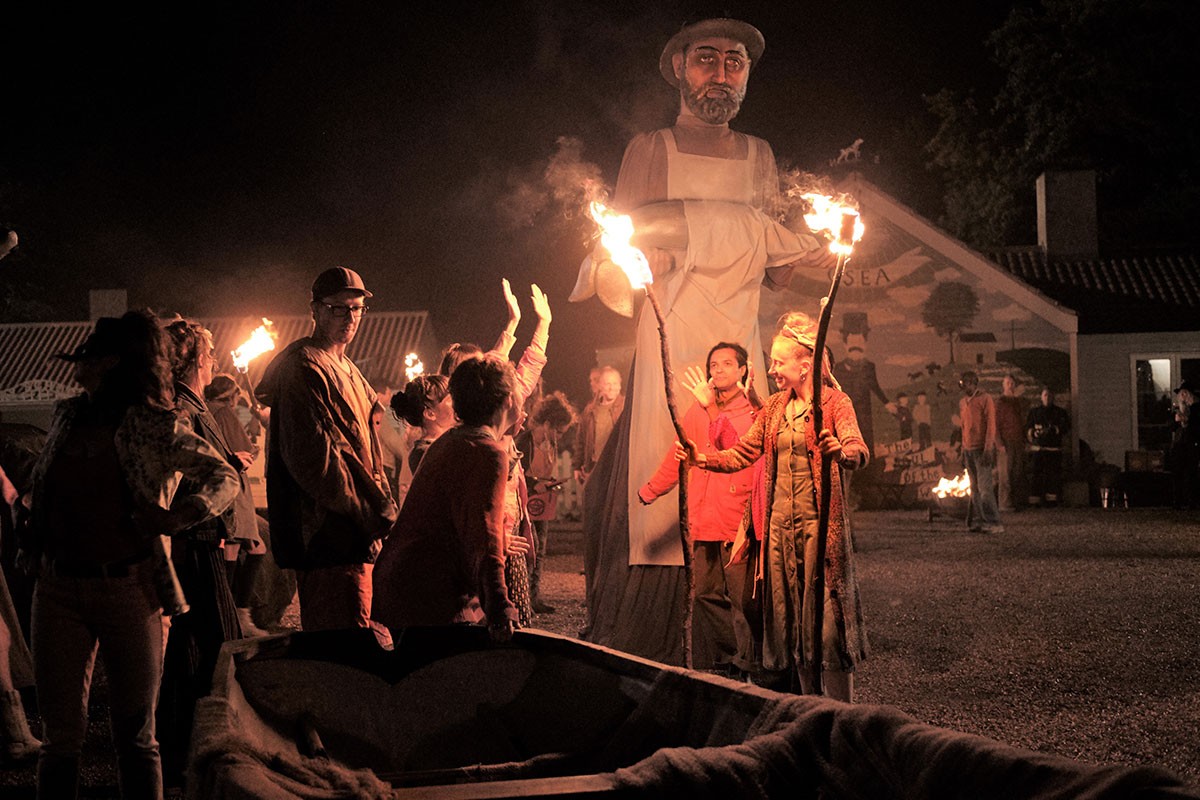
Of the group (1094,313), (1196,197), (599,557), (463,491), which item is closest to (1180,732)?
(599,557)

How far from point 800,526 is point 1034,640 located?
3.73 m

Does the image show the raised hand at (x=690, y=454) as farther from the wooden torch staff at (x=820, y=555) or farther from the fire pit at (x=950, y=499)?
the fire pit at (x=950, y=499)

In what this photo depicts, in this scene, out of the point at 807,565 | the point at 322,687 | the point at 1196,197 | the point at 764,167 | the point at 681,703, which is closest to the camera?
the point at 681,703

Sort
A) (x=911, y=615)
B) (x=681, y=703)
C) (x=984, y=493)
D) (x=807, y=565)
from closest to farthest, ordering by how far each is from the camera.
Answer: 1. (x=681, y=703)
2. (x=807, y=565)
3. (x=911, y=615)
4. (x=984, y=493)

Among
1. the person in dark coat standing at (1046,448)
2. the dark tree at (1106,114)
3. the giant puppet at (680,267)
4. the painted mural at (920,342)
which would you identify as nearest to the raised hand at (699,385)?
the giant puppet at (680,267)

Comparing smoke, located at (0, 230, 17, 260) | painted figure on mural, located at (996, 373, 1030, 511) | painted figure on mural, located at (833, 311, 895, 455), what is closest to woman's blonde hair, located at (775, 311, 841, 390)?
smoke, located at (0, 230, 17, 260)

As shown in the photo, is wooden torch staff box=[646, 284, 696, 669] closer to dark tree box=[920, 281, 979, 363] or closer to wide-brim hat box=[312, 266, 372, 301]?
wide-brim hat box=[312, 266, 372, 301]

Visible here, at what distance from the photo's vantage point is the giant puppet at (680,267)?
7.20m

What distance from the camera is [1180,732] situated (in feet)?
19.4

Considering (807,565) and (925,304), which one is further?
(925,304)

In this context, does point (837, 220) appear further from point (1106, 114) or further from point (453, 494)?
point (1106, 114)

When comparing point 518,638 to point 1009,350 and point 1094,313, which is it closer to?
point 1009,350

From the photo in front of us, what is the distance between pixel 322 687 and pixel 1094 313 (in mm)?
26378

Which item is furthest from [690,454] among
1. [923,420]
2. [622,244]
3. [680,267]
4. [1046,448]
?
[923,420]
